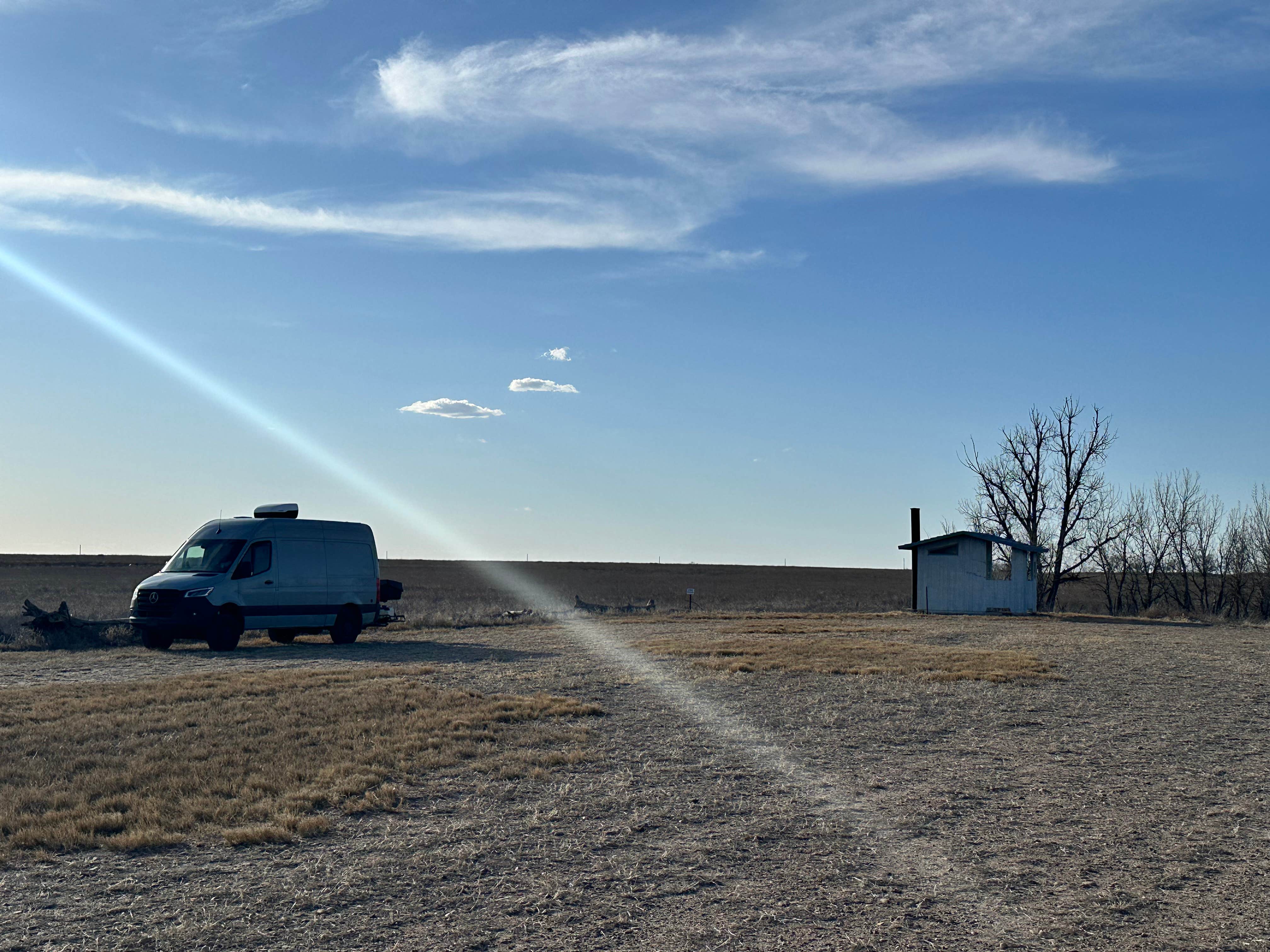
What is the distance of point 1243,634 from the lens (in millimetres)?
28109

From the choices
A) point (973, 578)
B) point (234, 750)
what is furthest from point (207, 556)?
point (973, 578)

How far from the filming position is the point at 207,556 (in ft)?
66.6

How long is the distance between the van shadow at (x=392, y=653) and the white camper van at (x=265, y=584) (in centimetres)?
50

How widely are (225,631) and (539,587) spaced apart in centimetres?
5848

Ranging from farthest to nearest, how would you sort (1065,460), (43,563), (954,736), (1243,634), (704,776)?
(43,563), (1065,460), (1243,634), (954,736), (704,776)

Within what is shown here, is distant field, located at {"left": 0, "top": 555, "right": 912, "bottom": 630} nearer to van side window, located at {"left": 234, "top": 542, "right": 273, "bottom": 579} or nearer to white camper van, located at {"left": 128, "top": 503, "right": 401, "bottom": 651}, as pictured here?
white camper van, located at {"left": 128, "top": 503, "right": 401, "bottom": 651}

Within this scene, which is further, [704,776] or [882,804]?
[704,776]

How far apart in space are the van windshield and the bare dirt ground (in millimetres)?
11498

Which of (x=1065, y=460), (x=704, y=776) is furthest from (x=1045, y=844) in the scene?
(x=1065, y=460)

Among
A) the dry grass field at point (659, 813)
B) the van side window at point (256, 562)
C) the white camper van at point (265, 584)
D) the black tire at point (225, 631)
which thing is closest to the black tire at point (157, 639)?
the white camper van at point (265, 584)

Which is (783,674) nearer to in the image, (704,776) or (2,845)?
(704,776)

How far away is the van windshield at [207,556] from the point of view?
2008cm

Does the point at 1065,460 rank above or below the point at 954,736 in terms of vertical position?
above

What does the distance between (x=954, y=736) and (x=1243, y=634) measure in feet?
73.7
